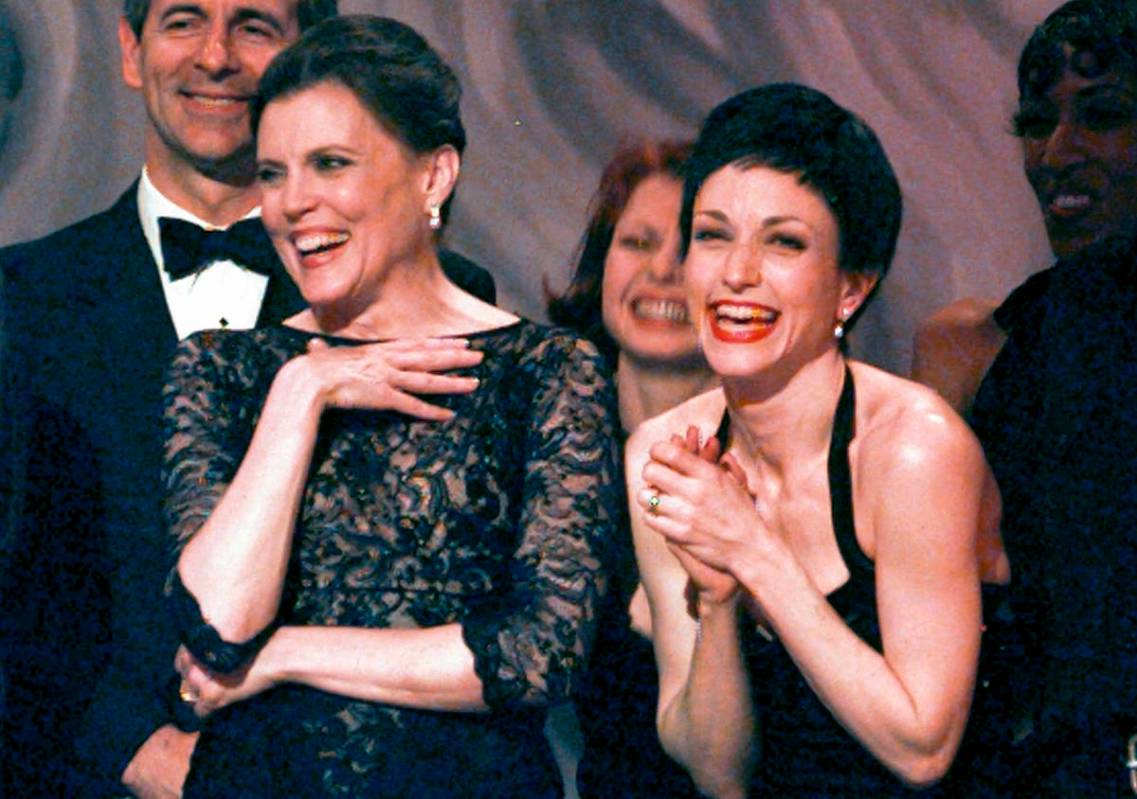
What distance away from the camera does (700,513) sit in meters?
2.37

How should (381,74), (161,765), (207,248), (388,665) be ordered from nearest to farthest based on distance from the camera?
1. (388,665)
2. (381,74)
3. (161,765)
4. (207,248)

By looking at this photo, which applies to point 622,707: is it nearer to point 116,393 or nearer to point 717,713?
point 717,713

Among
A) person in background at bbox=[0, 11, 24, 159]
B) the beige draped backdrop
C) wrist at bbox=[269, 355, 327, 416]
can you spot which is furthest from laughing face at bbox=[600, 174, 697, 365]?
person in background at bbox=[0, 11, 24, 159]

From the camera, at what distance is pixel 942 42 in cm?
340

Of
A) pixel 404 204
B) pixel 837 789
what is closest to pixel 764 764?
pixel 837 789

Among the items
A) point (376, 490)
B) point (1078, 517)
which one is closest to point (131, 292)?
point (376, 490)

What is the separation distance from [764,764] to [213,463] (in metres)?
0.88

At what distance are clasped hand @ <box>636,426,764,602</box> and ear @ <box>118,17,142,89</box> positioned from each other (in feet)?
4.37

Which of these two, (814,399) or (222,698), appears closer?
(222,698)

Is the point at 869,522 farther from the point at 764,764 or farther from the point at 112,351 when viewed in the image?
the point at 112,351

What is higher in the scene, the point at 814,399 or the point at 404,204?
the point at 404,204

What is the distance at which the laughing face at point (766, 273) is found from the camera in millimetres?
2449

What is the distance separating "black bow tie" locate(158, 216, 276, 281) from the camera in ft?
9.53

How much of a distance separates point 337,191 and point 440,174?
0.54 feet
